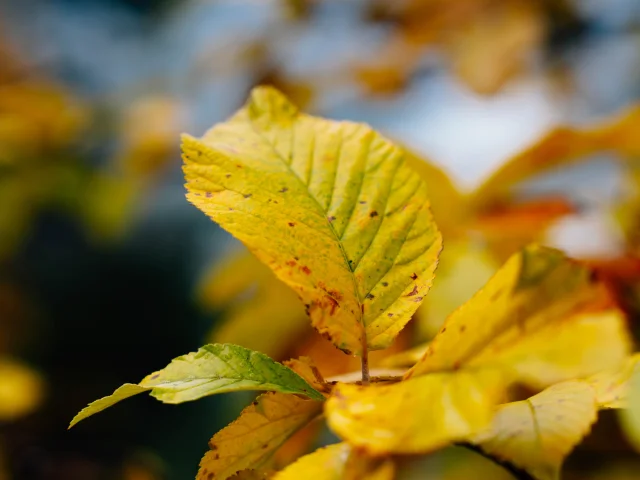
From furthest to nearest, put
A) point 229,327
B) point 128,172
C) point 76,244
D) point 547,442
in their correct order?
point 76,244
point 128,172
point 229,327
point 547,442

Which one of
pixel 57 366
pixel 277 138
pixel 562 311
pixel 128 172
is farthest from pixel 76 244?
pixel 562 311

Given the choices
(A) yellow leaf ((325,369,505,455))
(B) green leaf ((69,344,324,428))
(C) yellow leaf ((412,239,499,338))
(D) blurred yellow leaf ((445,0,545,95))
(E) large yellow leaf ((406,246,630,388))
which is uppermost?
(D) blurred yellow leaf ((445,0,545,95))

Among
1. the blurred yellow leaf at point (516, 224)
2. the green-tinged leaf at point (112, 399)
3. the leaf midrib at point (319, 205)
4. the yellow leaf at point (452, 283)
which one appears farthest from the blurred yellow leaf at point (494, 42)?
the green-tinged leaf at point (112, 399)

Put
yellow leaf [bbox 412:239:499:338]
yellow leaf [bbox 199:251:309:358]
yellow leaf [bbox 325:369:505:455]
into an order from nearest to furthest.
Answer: yellow leaf [bbox 325:369:505:455] < yellow leaf [bbox 412:239:499:338] < yellow leaf [bbox 199:251:309:358]

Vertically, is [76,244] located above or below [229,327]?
below

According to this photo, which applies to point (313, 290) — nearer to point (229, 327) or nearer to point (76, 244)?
point (229, 327)

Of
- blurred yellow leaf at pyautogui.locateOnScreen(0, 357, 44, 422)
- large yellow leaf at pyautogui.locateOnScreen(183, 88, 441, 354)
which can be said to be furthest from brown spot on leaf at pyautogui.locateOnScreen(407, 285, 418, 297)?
blurred yellow leaf at pyautogui.locateOnScreen(0, 357, 44, 422)

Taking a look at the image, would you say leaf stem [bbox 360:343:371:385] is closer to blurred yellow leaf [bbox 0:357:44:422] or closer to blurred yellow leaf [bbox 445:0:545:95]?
blurred yellow leaf [bbox 445:0:545:95]
